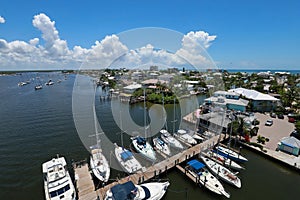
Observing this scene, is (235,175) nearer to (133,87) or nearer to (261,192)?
(261,192)

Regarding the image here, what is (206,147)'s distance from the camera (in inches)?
595

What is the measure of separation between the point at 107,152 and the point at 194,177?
26.9 ft

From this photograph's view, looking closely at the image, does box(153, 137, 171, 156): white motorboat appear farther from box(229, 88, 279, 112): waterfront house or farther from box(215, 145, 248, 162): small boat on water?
box(229, 88, 279, 112): waterfront house

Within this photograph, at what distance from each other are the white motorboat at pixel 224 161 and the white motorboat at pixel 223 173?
66 cm

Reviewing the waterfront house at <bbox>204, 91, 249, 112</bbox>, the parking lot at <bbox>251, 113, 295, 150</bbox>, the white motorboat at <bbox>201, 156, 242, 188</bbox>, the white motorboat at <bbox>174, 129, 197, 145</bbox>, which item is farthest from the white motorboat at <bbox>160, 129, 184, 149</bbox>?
the waterfront house at <bbox>204, 91, 249, 112</bbox>

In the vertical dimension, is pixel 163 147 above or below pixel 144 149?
below

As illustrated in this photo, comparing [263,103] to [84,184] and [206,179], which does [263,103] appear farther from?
[84,184]

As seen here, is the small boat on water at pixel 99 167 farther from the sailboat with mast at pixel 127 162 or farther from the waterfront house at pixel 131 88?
the waterfront house at pixel 131 88

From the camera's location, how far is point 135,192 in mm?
8984

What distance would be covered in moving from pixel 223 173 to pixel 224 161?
5.49 feet

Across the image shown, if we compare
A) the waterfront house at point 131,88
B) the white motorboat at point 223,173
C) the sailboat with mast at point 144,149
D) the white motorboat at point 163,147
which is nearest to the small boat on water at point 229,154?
the white motorboat at point 223,173

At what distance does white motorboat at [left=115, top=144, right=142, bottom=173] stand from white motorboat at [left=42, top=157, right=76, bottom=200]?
3.80 metres

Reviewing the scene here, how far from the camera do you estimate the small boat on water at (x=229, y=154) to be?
43.8 ft

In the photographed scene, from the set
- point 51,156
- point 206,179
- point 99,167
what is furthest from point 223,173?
point 51,156
